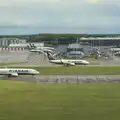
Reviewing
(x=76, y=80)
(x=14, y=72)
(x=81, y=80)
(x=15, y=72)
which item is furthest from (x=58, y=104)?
(x=14, y=72)

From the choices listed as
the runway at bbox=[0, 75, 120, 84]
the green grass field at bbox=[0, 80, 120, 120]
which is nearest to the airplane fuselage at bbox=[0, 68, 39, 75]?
the runway at bbox=[0, 75, 120, 84]

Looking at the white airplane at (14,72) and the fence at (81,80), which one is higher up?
the white airplane at (14,72)

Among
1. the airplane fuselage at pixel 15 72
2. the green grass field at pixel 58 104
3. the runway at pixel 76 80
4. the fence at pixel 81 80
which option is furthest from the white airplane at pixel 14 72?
the green grass field at pixel 58 104

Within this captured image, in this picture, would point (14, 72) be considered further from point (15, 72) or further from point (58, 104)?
point (58, 104)

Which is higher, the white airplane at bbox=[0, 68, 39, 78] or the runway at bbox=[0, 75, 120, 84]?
the white airplane at bbox=[0, 68, 39, 78]

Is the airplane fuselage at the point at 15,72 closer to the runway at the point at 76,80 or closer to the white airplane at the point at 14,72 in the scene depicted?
the white airplane at the point at 14,72

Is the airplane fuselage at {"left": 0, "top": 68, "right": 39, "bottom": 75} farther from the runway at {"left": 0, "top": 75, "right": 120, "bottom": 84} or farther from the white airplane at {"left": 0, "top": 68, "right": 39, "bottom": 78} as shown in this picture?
the runway at {"left": 0, "top": 75, "right": 120, "bottom": 84}

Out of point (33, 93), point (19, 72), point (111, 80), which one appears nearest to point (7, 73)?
point (19, 72)

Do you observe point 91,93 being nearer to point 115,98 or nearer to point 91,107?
point 115,98
